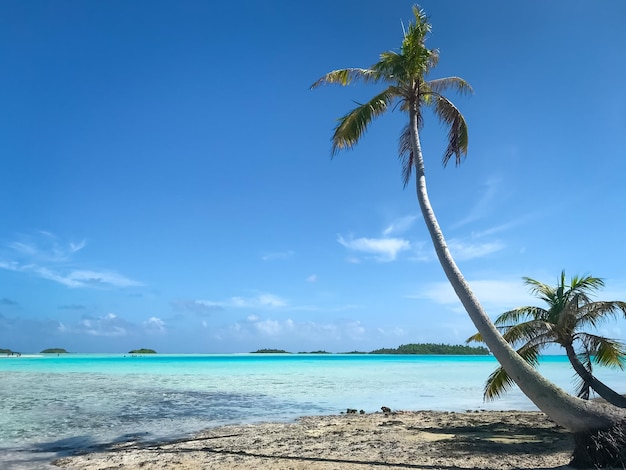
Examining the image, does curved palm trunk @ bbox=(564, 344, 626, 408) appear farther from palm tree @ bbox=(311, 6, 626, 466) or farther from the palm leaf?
palm tree @ bbox=(311, 6, 626, 466)

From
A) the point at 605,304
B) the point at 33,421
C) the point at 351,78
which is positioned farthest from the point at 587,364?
the point at 33,421

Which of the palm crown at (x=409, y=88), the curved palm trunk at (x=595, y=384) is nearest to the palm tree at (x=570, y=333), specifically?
the curved palm trunk at (x=595, y=384)

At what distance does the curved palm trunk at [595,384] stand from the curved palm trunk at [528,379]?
3.35 meters

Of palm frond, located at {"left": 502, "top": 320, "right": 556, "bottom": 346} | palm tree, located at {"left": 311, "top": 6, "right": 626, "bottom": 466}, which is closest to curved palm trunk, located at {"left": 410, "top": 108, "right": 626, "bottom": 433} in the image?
palm tree, located at {"left": 311, "top": 6, "right": 626, "bottom": 466}

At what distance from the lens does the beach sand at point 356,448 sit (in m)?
8.72

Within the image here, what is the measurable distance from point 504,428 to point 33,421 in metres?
14.9

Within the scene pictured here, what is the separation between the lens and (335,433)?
12.1 meters

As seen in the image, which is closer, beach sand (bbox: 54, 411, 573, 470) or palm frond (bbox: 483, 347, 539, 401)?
beach sand (bbox: 54, 411, 573, 470)

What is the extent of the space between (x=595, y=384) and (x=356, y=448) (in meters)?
5.73

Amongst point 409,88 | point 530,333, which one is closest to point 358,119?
point 409,88

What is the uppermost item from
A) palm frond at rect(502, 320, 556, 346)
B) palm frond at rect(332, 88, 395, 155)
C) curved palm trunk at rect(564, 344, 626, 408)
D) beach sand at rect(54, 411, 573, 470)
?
palm frond at rect(332, 88, 395, 155)

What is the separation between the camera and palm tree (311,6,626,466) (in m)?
6.89

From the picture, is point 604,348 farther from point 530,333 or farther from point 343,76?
point 343,76

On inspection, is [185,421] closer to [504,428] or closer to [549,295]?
[504,428]
